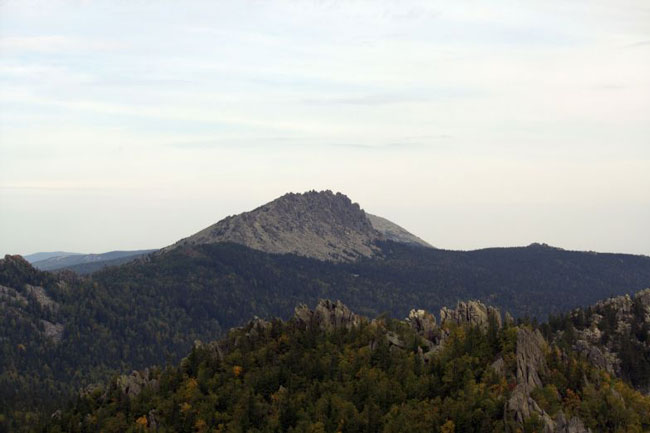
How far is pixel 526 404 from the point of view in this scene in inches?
7815

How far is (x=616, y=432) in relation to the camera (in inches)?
7849

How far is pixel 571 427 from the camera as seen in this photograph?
7648 inches

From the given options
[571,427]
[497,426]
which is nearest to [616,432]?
[571,427]

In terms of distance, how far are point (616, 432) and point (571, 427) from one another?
13.1 meters

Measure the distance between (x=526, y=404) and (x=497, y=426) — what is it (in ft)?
27.4

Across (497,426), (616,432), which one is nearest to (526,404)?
(497,426)

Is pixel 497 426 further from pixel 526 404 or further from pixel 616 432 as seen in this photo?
pixel 616 432

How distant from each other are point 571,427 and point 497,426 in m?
16.4

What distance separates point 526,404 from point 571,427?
10899mm

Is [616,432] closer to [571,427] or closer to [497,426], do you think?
[571,427]
